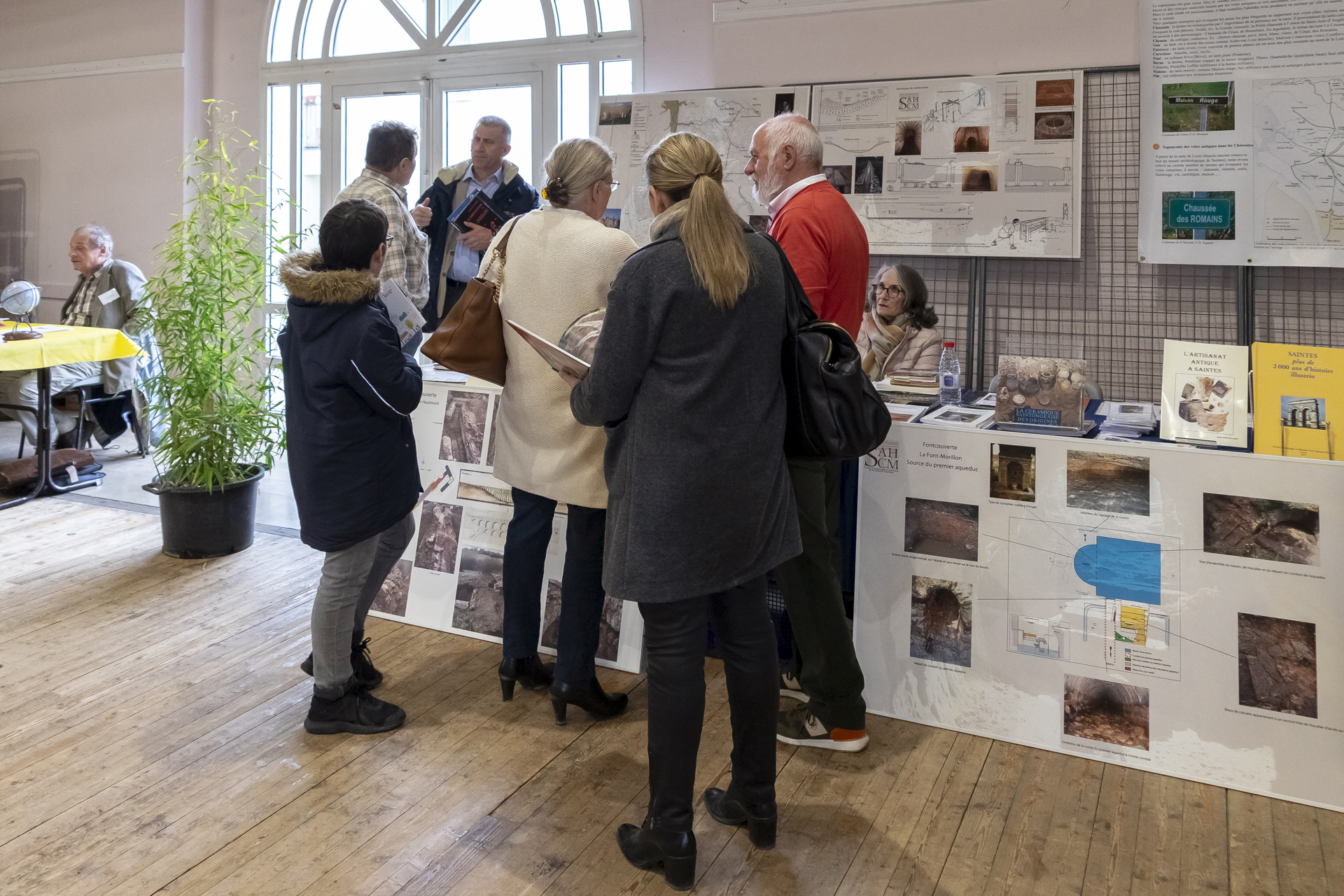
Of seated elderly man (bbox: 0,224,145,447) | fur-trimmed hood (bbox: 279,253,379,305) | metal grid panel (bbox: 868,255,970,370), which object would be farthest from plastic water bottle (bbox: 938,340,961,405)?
seated elderly man (bbox: 0,224,145,447)

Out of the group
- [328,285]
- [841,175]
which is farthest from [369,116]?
[328,285]

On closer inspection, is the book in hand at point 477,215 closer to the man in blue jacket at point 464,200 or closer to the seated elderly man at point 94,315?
the man in blue jacket at point 464,200

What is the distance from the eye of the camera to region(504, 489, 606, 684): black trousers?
2.57 meters

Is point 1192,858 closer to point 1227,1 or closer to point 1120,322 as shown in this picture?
point 1120,322

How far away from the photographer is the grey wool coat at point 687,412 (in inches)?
70.3

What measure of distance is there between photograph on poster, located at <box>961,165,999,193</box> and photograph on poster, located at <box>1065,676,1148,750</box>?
2319 millimetres

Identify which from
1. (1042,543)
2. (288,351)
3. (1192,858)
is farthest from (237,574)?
(1192,858)

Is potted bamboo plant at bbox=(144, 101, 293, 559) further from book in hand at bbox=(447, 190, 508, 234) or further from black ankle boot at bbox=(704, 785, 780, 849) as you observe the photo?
black ankle boot at bbox=(704, 785, 780, 849)

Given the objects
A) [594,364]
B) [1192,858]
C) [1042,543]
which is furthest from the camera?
[1042,543]

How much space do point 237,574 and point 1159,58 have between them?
4134 millimetres

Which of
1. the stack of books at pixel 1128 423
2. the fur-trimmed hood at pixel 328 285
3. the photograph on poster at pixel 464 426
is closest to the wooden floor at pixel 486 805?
the photograph on poster at pixel 464 426

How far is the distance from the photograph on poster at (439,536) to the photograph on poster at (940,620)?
4.89 ft

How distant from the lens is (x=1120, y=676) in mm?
2449

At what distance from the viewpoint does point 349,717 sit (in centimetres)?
263
